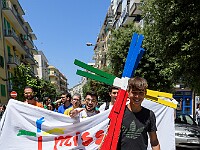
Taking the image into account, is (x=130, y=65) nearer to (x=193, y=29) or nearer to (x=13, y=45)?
(x=193, y=29)

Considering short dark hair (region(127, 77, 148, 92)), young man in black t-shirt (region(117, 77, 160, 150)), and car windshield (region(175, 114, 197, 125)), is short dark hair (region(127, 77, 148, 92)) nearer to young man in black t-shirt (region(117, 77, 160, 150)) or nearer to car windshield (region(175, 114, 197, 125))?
young man in black t-shirt (region(117, 77, 160, 150))

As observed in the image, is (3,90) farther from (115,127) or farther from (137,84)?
(137,84)

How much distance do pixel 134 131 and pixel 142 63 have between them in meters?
15.5

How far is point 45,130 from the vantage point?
4695 millimetres

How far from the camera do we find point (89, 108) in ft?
15.6

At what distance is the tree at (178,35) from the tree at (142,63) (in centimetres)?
692

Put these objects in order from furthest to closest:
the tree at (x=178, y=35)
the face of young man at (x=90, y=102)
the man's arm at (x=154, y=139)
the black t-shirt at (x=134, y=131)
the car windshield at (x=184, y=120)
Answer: the car windshield at (x=184, y=120) < the tree at (x=178, y=35) < the face of young man at (x=90, y=102) < the man's arm at (x=154, y=139) < the black t-shirt at (x=134, y=131)

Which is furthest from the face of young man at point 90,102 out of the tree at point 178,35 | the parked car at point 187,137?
the parked car at point 187,137

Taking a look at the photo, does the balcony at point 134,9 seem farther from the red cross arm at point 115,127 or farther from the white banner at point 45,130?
the red cross arm at point 115,127

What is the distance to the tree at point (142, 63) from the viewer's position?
17.9 meters

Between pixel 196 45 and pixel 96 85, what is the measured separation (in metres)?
31.0

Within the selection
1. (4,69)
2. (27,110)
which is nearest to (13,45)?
(4,69)

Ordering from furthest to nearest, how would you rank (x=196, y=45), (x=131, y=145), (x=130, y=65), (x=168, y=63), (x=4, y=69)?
(x=4, y=69) < (x=168, y=63) < (x=196, y=45) < (x=130, y=65) < (x=131, y=145)

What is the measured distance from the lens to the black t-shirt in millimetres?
2906
